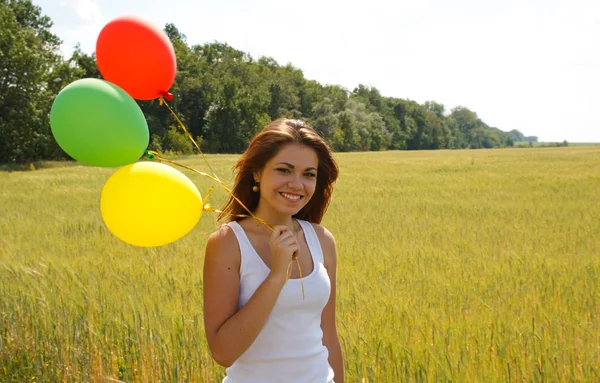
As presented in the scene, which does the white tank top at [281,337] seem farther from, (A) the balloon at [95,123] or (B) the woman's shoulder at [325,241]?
(A) the balloon at [95,123]

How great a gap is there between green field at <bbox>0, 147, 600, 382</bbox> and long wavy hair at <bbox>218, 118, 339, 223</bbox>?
0.40 metres

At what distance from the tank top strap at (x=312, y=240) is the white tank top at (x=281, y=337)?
146 millimetres

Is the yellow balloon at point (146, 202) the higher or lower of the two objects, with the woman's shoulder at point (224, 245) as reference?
higher

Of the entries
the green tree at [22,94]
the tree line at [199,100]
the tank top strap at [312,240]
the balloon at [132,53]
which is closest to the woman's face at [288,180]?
the tank top strap at [312,240]

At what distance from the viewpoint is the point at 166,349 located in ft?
10.4

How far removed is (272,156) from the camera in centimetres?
188

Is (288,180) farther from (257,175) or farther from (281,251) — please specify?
(281,251)

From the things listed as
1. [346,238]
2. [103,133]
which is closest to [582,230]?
[346,238]

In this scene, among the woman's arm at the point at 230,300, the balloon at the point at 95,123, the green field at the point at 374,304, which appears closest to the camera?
the woman's arm at the point at 230,300

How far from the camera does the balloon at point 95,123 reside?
5.66ft

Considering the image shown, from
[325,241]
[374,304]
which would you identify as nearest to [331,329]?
[325,241]

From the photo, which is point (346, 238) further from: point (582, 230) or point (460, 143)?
point (460, 143)

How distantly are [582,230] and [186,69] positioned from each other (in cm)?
4220

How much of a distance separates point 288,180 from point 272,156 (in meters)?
0.11
